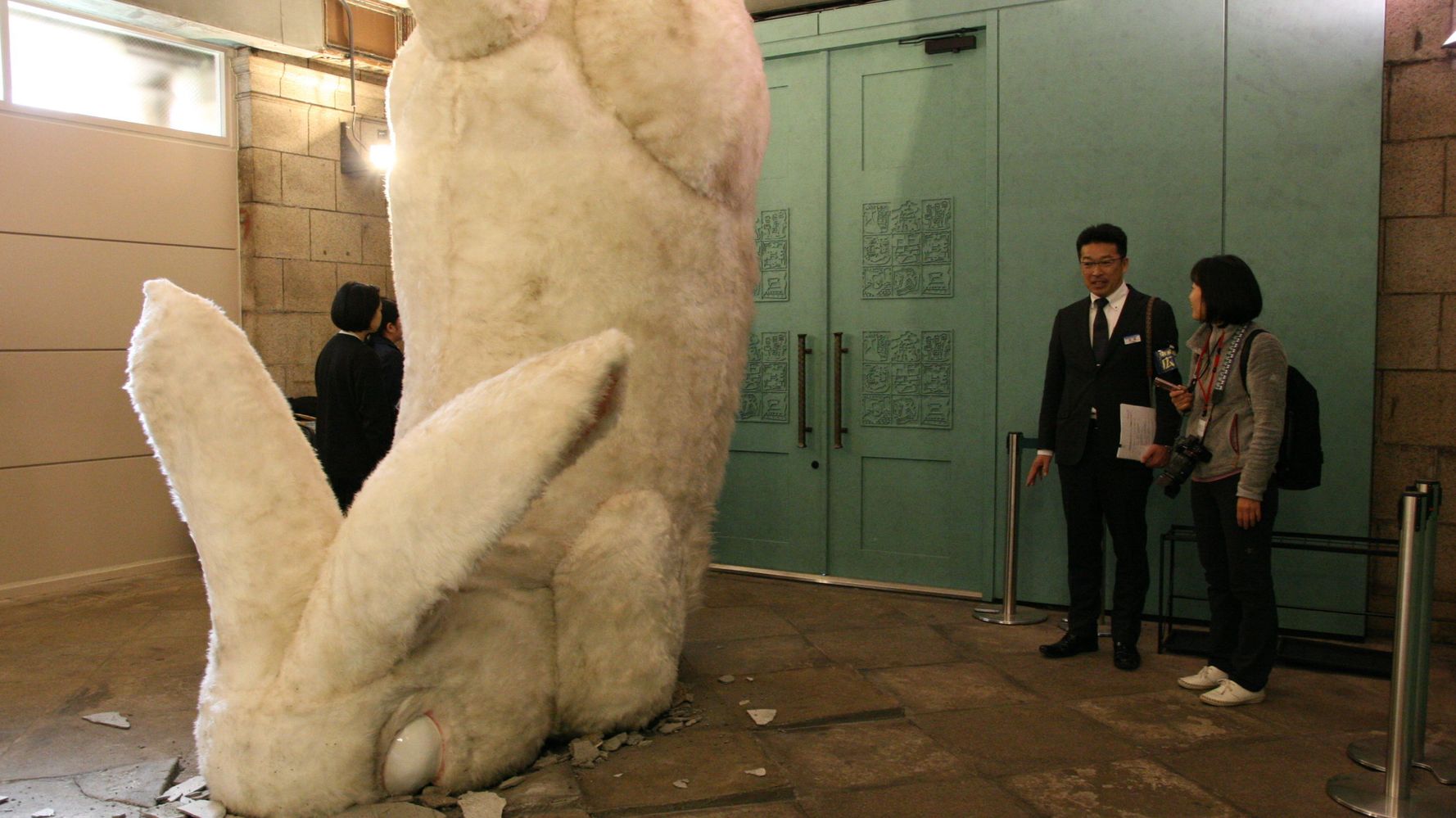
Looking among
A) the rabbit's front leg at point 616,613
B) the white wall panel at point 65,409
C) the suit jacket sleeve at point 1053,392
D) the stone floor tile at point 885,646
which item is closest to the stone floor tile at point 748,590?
the stone floor tile at point 885,646

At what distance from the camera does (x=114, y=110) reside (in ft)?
18.5

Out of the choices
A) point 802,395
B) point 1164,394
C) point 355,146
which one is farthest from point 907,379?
point 355,146

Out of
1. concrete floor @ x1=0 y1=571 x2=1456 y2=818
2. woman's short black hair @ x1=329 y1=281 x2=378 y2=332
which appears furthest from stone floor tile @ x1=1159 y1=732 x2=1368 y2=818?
woman's short black hair @ x1=329 y1=281 x2=378 y2=332

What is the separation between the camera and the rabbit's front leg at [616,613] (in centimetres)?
279

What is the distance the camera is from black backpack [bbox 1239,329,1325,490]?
11.4ft

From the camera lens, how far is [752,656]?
4102 millimetres

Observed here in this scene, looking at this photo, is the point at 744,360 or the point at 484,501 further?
the point at 744,360

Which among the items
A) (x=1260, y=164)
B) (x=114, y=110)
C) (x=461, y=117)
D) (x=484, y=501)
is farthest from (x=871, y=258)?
(x=114, y=110)

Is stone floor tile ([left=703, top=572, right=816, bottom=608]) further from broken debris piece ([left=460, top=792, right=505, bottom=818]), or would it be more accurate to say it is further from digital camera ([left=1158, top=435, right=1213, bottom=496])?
broken debris piece ([left=460, top=792, right=505, bottom=818])

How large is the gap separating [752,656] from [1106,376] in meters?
1.80

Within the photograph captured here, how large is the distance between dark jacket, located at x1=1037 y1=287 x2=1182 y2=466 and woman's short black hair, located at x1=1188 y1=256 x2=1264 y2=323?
0.35 metres

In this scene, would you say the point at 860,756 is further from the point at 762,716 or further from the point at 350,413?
the point at 350,413

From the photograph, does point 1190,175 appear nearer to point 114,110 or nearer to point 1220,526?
point 1220,526

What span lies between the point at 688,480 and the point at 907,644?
171cm
